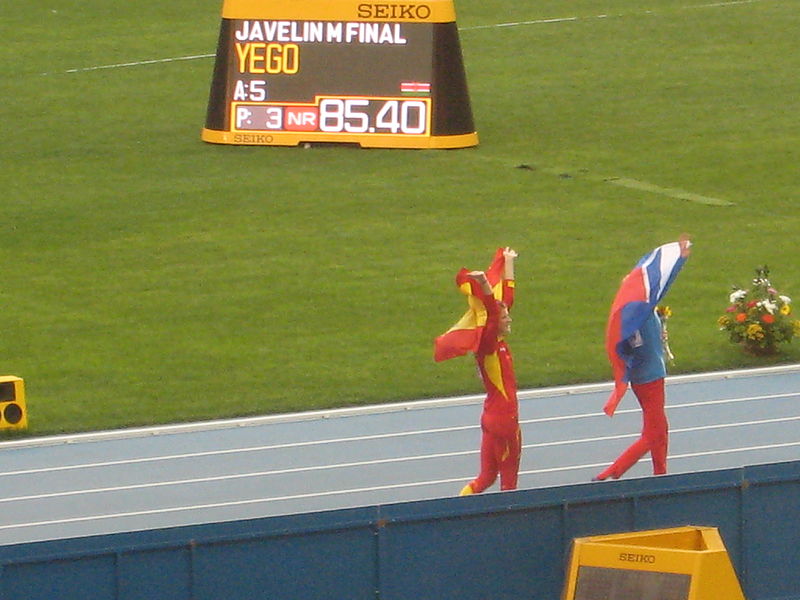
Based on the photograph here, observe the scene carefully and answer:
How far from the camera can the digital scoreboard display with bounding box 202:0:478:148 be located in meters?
22.9

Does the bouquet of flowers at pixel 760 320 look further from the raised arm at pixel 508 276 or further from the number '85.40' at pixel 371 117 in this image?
the number '85.40' at pixel 371 117

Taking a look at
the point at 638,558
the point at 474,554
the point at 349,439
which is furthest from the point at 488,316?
the point at 349,439

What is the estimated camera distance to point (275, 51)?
76.4 feet

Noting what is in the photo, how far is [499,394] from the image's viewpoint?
11.4 meters

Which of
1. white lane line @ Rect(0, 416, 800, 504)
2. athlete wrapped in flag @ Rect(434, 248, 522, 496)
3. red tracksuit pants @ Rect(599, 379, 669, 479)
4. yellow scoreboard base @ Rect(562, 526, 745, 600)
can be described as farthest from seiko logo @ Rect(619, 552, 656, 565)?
white lane line @ Rect(0, 416, 800, 504)

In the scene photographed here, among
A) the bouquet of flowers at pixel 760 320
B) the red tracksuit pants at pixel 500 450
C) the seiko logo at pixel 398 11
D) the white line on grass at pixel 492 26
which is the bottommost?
the red tracksuit pants at pixel 500 450

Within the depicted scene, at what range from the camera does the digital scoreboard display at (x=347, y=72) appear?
22.9 m

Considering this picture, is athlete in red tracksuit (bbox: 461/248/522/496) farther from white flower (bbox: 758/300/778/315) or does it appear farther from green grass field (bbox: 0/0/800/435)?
white flower (bbox: 758/300/778/315)

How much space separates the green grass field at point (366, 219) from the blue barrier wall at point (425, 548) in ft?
17.0

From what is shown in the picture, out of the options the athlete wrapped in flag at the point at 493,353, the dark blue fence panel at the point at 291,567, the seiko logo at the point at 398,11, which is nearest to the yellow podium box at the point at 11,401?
the athlete wrapped in flag at the point at 493,353

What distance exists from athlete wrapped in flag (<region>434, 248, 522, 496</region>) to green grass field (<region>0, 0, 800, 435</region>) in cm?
349

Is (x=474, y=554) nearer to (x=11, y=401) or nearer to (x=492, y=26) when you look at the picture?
(x=11, y=401)

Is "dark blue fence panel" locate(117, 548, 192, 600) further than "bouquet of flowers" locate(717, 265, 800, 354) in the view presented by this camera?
No

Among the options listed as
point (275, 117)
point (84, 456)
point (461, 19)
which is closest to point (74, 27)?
point (461, 19)
